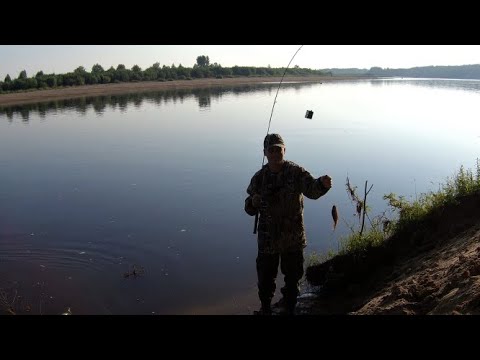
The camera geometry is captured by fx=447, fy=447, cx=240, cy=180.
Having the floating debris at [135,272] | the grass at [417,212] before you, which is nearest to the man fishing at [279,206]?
the grass at [417,212]

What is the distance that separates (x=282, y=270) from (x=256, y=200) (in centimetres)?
72

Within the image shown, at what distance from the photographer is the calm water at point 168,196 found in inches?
261

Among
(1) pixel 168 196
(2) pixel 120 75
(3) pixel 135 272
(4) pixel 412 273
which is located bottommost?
(3) pixel 135 272

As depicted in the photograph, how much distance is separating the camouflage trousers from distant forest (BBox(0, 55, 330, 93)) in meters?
54.0

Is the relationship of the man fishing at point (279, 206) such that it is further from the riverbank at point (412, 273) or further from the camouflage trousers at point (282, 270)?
the riverbank at point (412, 273)

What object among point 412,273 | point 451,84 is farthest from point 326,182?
point 451,84

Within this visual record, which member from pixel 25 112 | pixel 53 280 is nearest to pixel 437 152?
pixel 53 280

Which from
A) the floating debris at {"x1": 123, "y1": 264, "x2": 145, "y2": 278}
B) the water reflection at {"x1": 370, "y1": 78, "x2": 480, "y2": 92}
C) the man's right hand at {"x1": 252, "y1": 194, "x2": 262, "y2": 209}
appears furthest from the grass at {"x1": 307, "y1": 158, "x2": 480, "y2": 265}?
the water reflection at {"x1": 370, "y1": 78, "x2": 480, "y2": 92}

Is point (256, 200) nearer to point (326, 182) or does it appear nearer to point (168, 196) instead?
point (326, 182)

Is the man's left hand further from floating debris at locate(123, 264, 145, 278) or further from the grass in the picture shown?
floating debris at locate(123, 264, 145, 278)

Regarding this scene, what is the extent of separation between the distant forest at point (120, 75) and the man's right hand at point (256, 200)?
5410cm

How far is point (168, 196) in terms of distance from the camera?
11195mm

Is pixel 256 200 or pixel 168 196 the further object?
pixel 168 196

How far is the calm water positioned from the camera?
6.64 metres
